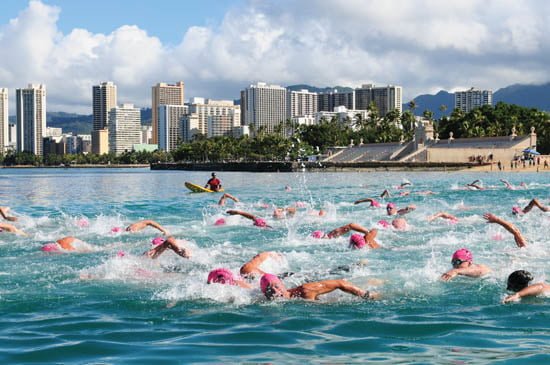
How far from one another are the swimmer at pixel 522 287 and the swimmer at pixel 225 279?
390cm

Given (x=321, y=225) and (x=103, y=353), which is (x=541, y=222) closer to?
(x=321, y=225)

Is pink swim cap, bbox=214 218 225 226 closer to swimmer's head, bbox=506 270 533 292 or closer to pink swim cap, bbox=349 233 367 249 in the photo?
pink swim cap, bbox=349 233 367 249

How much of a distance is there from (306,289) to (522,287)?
11.2 ft

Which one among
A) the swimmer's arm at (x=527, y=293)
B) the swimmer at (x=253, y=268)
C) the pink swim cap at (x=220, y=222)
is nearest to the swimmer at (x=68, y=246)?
the swimmer at (x=253, y=268)

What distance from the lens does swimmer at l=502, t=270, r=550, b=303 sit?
33.9 feet

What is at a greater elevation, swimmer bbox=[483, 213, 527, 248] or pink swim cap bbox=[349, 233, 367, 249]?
swimmer bbox=[483, 213, 527, 248]

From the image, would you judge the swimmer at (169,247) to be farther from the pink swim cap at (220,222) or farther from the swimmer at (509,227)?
the pink swim cap at (220,222)

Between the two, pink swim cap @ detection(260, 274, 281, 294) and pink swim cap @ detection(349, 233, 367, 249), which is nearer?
pink swim cap @ detection(260, 274, 281, 294)

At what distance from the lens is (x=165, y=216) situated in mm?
27672

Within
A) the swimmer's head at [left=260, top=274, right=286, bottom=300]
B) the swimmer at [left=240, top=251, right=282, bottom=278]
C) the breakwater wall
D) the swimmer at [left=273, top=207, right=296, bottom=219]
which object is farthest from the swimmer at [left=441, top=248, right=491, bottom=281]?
the breakwater wall

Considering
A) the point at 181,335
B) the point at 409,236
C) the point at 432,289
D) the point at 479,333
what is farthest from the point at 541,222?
the point at 181,335

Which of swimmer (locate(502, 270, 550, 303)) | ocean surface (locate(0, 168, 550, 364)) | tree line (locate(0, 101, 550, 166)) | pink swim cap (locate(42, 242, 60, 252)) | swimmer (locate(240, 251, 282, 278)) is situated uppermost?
tree line (locate(0, 101, 550, 166))

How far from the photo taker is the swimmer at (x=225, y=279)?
10.8 meters

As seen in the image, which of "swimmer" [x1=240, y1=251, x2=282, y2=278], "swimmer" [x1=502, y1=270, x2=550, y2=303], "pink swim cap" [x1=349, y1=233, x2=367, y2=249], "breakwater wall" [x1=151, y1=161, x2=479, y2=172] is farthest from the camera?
"breakwater wall" [x1=151, y1=161, x2=479, y2=172]
